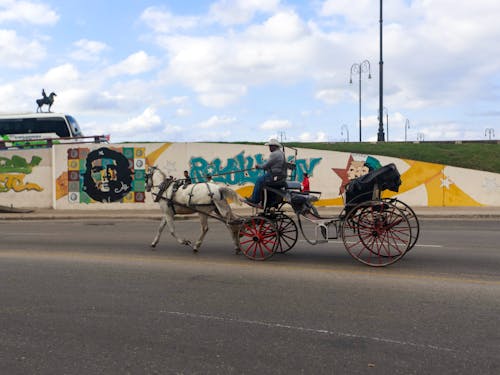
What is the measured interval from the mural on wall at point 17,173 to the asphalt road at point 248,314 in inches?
671

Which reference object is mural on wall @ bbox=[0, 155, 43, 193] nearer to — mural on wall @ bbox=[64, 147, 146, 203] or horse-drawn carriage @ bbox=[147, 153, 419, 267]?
mural on wall @ bbox=[64, 147, 146, 203]

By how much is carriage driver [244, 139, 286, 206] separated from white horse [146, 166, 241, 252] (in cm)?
69

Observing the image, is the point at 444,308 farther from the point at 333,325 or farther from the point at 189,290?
the point at 189,290

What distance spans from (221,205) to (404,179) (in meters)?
15.4

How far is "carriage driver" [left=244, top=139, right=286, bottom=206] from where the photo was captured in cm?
898

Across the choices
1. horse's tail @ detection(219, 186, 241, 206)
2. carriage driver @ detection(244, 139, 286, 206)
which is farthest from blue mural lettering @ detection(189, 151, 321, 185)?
carriage driver @ detection(244, 139, 286, 206)

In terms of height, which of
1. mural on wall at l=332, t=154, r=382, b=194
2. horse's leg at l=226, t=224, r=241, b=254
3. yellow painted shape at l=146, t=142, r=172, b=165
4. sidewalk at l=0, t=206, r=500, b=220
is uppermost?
yellow painted shape at l=146, t=142, r=172, b=165

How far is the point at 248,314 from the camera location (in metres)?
5.51

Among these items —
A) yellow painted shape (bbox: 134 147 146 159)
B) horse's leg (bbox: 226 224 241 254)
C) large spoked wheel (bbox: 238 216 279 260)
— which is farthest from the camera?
yellow painted shape (bbox: 134 147 146 159)

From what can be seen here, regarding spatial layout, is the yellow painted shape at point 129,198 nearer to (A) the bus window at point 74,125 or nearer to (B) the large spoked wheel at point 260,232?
(A) the bus window at point 74,125

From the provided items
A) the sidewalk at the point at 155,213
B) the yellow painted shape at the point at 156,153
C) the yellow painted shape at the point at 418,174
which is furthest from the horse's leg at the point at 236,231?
the yellow painted shape at the point at 156,153

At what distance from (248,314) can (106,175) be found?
66.7ft

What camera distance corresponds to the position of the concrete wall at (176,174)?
74.2ft

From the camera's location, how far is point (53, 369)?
4.07m
